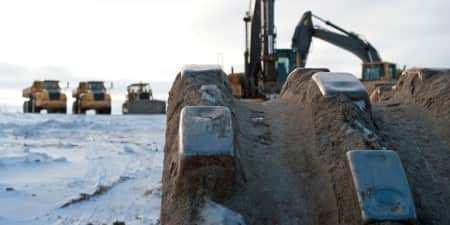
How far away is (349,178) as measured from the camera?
1.50m

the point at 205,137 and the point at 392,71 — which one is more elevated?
the point at 392,71

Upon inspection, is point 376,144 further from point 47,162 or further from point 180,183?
point 47,162

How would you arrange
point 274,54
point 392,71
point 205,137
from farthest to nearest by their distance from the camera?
point 392,71
point 274,54
point 205,137

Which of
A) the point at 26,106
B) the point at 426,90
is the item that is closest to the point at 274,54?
the point at 426,90

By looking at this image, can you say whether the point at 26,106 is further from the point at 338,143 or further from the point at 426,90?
the point at 338,143

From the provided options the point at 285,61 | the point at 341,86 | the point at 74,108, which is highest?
the point at 285,61

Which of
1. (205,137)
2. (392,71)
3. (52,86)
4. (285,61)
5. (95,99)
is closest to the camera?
(205,137)

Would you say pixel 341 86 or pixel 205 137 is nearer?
pixel 205 137

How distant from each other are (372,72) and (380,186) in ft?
55.5

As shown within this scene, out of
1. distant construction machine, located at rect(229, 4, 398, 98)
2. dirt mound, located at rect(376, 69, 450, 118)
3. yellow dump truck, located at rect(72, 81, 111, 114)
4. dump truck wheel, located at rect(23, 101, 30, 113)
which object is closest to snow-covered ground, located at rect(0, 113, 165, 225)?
dirt mound, located at rect(376, 69, 450, 118)

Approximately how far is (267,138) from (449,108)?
0.76 m

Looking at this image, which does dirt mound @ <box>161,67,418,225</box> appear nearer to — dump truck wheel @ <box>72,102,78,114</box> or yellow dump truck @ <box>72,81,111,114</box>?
yellow dump truck @ <box>72,81,111,114</box>

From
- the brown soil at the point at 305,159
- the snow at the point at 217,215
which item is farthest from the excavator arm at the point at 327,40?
the snow at the point at 217,215

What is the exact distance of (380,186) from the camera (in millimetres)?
1409
